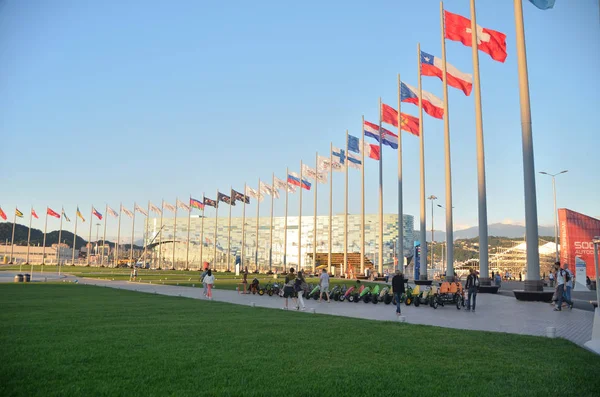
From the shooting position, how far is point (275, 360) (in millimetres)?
8531

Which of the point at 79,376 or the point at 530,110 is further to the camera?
the point at 530,110

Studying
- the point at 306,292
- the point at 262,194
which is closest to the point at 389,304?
the point at 306,292

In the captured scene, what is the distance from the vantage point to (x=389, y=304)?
24234 mm

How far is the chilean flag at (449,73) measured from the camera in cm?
3206

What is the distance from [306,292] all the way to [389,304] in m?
5.31

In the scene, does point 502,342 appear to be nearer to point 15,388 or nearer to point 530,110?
point 15,388

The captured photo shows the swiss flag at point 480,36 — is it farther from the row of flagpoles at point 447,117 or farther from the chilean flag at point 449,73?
the chilean flag at point 449,73

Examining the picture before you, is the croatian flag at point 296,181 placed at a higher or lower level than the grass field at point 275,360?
higher

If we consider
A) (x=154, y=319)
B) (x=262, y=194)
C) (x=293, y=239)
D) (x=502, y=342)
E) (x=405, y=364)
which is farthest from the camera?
(x=293, y=239)

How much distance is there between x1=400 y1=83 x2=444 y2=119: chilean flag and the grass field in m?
25.5

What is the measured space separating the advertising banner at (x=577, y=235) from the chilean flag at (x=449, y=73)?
3151cm

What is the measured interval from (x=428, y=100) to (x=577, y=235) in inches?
1202

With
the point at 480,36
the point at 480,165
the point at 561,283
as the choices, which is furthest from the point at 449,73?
the point at 561,283

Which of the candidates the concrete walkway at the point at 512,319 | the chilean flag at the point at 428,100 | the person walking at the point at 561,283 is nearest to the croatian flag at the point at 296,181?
the chilean flag at the point at 428,100
